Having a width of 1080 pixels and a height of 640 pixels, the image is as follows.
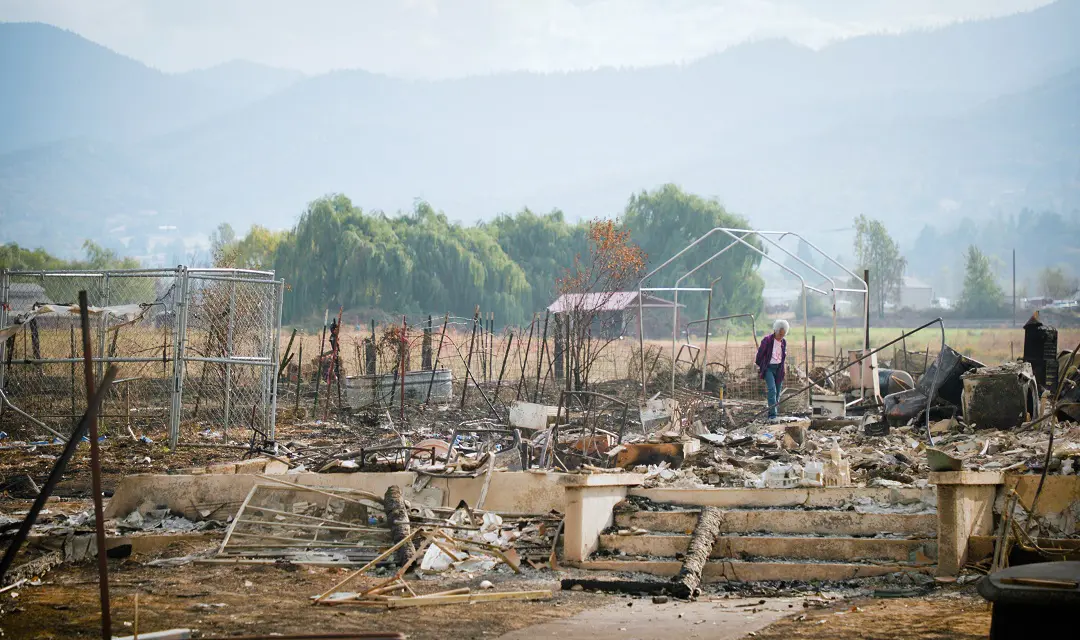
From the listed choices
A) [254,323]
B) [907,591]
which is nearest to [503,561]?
[907,591]

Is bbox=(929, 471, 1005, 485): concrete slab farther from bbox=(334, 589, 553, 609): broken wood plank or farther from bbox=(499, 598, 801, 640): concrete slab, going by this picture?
bbox=(334, 589, 553, 609): broken wood plank

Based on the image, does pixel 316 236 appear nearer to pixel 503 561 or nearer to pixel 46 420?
pixel 46 420

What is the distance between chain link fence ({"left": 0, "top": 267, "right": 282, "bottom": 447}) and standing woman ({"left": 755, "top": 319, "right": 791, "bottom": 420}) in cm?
696

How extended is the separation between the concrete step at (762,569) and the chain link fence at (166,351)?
21.7 feet

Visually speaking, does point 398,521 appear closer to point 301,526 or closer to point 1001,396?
point 301,526

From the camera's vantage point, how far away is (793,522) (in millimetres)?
8297

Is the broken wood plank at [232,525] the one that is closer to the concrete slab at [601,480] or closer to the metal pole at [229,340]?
the concrete slab at [601,480]

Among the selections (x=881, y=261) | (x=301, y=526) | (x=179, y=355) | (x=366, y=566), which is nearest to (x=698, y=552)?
(x=366, y=566)

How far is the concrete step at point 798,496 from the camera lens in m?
8.41

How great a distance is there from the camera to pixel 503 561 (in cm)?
805

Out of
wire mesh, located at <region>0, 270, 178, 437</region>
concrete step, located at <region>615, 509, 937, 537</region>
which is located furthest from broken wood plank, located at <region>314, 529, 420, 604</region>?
wire mesh, located at <region>0, 270, 178, 437</region>

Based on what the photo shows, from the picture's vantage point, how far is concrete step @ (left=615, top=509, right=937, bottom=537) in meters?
7.94

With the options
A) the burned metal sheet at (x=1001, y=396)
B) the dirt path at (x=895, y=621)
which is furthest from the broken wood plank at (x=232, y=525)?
the burned metal sheet at (x=1001, y=396)

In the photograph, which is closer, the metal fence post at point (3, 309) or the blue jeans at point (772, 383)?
the metal fence post at point (3, 309)
